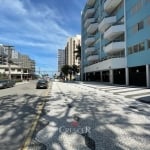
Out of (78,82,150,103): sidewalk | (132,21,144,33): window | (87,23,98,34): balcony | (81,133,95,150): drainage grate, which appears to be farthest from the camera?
(87,23,98,34): balcony

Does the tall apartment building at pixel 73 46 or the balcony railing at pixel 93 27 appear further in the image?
the tall apartment building at pixel 73 46

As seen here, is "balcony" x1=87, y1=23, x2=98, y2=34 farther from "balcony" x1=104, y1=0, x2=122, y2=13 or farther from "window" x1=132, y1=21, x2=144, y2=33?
"window" x1=132, y1=21, x2=144, y2=33

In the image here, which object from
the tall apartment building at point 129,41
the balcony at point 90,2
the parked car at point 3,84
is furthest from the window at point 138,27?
the balcony at point 90,2

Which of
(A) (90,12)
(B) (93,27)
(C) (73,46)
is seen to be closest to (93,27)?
(B) (93,27)

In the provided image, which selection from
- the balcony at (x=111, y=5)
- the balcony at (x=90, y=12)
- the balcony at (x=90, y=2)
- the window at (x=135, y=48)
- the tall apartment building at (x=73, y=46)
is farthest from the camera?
the tall apartment building at (x=73, y=46)

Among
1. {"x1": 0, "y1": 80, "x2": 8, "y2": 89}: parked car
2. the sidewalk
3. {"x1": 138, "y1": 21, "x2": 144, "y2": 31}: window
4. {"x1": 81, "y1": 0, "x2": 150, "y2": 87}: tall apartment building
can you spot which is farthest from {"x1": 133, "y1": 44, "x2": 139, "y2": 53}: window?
{"x1": 0, "y1": 80, "x2": 8, "y2": 89}: parked car

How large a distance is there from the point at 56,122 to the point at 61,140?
105 inches

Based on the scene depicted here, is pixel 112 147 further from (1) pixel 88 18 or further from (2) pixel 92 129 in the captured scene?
(1) pixel 88 18

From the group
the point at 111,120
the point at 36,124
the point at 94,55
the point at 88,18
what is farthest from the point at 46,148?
the point at 88,18

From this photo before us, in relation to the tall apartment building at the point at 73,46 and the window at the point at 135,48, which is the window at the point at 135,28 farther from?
the tall apartment building at the point at 73,46

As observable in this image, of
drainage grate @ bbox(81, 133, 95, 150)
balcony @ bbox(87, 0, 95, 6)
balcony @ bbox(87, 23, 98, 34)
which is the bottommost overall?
drainage grate @ bbox(81, 133, 95, 150)

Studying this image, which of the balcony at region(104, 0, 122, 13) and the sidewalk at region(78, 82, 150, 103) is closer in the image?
the sidewalk at region(78, 82, 150, 103)

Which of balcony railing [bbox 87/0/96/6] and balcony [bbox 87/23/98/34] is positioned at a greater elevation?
balcony railing [bbox 87/0/96/6]

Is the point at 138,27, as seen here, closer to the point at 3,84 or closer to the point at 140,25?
the point at 140,25
